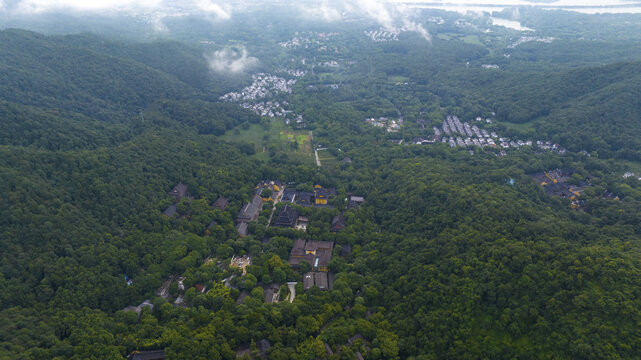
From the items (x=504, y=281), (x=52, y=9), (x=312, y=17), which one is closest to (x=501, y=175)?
(x=504, y=281)

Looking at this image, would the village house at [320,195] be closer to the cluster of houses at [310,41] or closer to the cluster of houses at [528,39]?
the cluster of houses at [310,41]

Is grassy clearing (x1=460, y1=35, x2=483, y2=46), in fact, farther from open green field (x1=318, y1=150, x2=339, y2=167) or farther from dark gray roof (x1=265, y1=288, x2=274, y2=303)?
dark gray roof (x1=265, y1=288, x2=274, y2=303)

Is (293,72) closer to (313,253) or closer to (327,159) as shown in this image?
(327,159)

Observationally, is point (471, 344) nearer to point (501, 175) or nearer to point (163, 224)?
point (501, 175)

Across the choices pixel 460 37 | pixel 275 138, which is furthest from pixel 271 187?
pixel 460 37

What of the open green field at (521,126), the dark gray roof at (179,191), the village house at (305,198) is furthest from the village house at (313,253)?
the open green field at (521,126)

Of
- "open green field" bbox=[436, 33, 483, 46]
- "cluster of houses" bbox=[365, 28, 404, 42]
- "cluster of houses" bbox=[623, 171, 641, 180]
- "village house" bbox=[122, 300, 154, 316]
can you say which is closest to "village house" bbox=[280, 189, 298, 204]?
"village house" bbox=[122, 300, 154, 316]

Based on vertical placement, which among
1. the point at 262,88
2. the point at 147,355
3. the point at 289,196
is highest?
the point at 262,88
